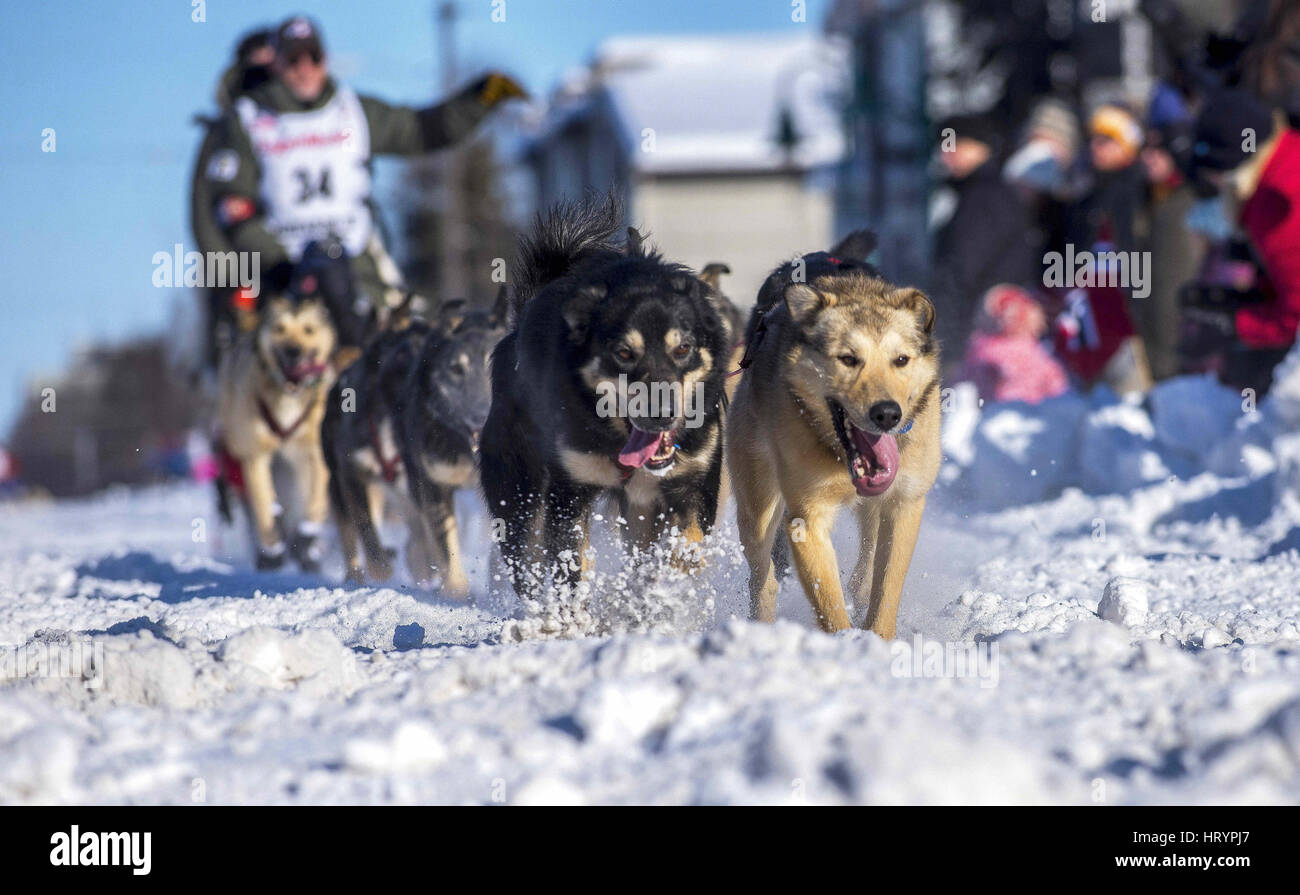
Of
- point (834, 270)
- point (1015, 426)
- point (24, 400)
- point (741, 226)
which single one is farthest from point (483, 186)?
point (24, 400)

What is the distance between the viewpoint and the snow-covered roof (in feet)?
90.6

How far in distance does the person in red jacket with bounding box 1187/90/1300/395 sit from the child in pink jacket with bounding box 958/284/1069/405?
201 cm

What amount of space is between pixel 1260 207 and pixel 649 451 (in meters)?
4.05

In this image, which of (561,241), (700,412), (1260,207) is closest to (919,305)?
(700,412)

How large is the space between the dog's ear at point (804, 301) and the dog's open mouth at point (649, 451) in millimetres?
524

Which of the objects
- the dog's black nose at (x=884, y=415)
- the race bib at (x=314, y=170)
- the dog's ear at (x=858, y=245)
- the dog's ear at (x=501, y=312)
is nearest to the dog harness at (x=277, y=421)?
the race bib at (x=314, y=170)

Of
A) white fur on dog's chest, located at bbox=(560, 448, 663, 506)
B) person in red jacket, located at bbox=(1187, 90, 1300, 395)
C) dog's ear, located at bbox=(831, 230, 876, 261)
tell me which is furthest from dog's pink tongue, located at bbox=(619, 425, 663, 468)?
person in red jacket, located at bbox=(1187, 90, 1300, 395)

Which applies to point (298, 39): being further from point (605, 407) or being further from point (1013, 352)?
point (1013, 352)

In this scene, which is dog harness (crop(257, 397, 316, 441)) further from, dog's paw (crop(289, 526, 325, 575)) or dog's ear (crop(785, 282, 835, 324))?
dog's ear (crop(785, 282, 835, 324))

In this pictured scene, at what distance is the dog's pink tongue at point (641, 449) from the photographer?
14.2 feet
